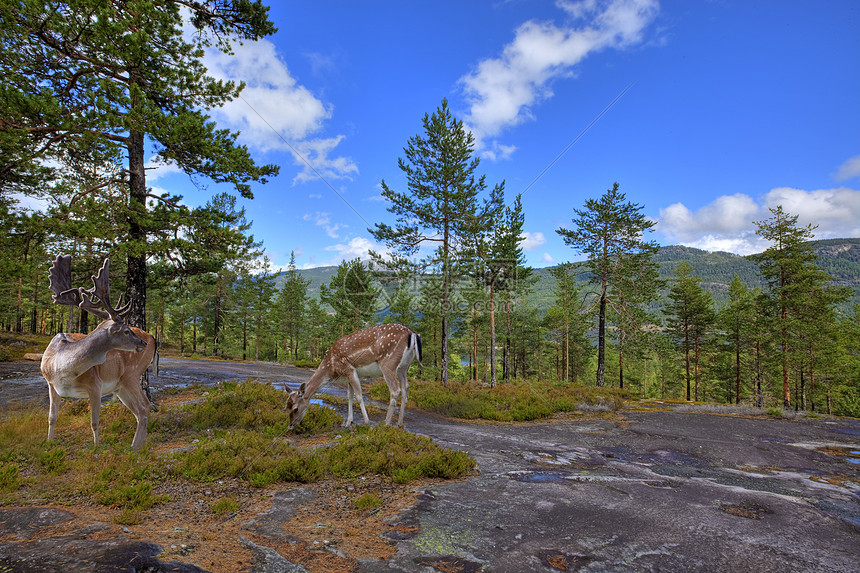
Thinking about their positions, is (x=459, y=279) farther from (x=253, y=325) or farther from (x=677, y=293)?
(x=253, y=325)

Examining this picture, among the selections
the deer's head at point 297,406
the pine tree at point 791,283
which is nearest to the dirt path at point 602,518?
the deer's head at point 297,406

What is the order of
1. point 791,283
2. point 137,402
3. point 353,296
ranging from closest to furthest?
point 137,402
point 791,283
point 353,296

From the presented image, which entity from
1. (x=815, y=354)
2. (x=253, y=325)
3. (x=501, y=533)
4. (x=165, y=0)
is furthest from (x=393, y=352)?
(x=253, y=325)

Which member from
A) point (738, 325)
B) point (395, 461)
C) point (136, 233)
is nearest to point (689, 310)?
point (738, 325)

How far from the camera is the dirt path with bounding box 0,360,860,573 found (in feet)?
11.6

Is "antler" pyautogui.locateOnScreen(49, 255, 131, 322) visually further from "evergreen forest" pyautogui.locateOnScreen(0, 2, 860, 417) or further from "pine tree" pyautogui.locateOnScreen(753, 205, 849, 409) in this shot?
"pine tree" pyautogui.locateOnScreen(753, 205, 849, 409)

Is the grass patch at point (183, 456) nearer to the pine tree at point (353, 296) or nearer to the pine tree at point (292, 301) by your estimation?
the pine tree at point (353, 296)

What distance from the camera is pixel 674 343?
38.0m

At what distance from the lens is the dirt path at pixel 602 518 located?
3.54 meters

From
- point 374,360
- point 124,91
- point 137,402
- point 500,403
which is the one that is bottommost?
point 500,403

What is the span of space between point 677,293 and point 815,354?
426 inches

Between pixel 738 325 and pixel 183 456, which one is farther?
pixel 738 325

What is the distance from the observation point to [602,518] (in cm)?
461

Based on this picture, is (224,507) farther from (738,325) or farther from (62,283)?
(738,325)
